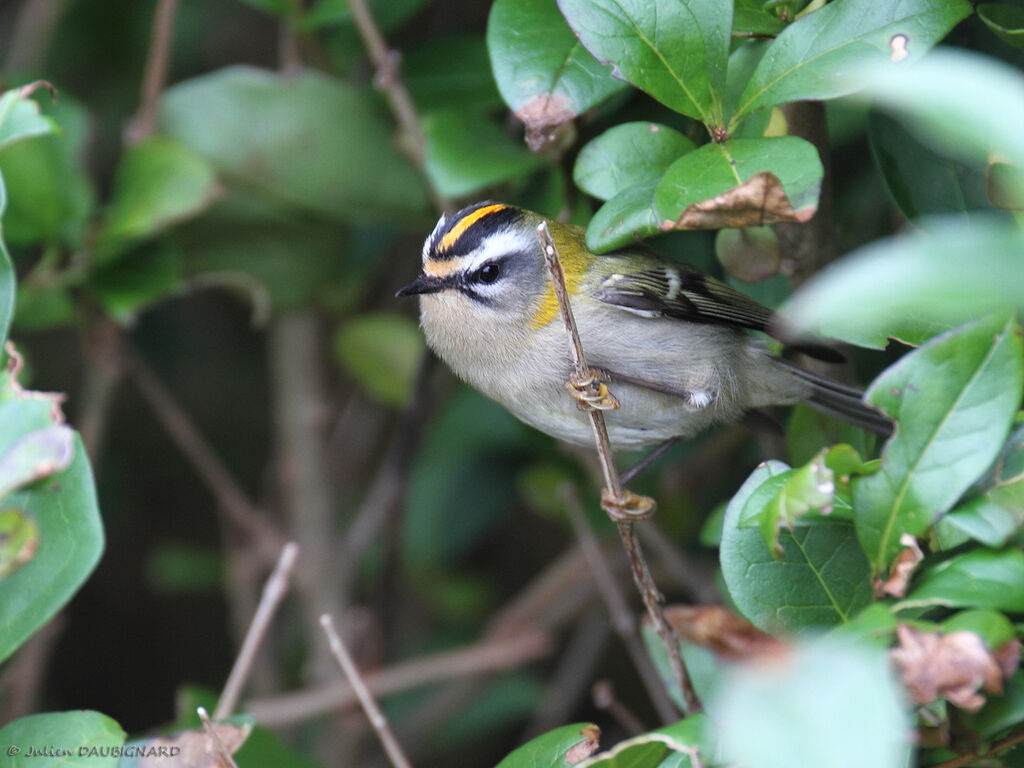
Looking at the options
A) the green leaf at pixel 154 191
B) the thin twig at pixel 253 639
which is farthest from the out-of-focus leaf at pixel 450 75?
the thin twig at pixel 253 639

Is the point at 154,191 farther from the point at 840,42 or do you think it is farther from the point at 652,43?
the point at 840,42

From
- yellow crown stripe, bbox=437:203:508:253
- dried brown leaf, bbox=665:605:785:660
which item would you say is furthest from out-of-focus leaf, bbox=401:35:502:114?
dried brown leaf, bbox=665:605:785:660

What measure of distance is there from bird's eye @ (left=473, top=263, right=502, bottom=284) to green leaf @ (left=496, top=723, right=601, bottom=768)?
3.40 feet

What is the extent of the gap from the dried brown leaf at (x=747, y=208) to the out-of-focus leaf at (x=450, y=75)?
38.2 inches

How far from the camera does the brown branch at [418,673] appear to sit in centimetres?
257

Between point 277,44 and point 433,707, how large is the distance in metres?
2.31

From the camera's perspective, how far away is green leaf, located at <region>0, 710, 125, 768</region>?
4.17 feet

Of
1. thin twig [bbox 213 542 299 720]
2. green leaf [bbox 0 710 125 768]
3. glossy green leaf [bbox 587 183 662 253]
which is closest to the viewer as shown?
green leaf [bbox 0 710 125 768]

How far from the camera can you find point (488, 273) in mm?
2158

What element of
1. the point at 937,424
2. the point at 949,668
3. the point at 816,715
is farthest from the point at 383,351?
the point at 816,715

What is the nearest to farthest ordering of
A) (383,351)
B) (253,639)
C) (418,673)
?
(253,639) < (418,673) < (383,351)

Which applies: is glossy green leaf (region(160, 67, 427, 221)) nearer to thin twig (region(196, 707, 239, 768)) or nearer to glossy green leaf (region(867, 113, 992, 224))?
glossy green leaf (region(867, 113, 992, 224))

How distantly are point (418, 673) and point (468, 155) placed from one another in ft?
4.49

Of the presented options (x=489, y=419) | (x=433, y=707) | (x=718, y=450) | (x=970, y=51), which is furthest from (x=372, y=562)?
(x=970, y=51)
